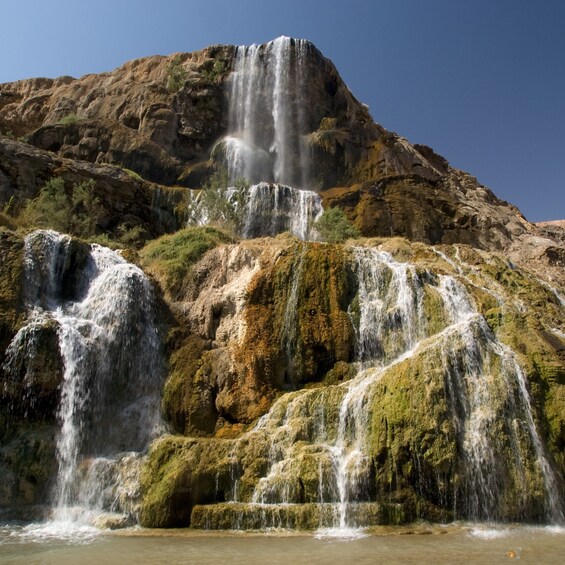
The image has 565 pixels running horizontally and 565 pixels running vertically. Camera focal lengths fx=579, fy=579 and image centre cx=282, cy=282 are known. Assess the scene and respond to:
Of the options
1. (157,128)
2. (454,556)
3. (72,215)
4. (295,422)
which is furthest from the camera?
(157,128)

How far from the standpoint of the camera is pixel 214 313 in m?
21.0

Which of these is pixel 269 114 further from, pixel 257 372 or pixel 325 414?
pixel 325 414

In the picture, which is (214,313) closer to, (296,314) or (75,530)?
(296,314)

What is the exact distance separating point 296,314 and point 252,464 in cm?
652

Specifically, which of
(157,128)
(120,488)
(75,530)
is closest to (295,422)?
(120,488)

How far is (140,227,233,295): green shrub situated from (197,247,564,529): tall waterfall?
8537 mm

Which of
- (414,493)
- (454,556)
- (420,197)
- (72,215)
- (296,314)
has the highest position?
(420,197)

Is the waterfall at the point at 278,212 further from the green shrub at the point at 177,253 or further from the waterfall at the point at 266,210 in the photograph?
the green shrub at the point at 177,253

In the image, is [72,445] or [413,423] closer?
[413,423]

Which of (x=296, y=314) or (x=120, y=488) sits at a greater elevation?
(x=296, y=314)

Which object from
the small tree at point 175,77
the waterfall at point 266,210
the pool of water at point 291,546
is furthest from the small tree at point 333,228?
the small tree at point 175,77

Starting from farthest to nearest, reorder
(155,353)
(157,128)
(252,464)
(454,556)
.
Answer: (157,128)
(155,353)
(252,464)
(454,556)

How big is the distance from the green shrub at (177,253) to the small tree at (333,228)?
533 cm

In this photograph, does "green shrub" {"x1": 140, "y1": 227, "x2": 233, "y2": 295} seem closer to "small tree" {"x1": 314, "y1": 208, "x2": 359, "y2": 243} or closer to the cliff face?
"small tree" {"x1": 314, "y1": 208, "x2": 359, "y2": 243}
